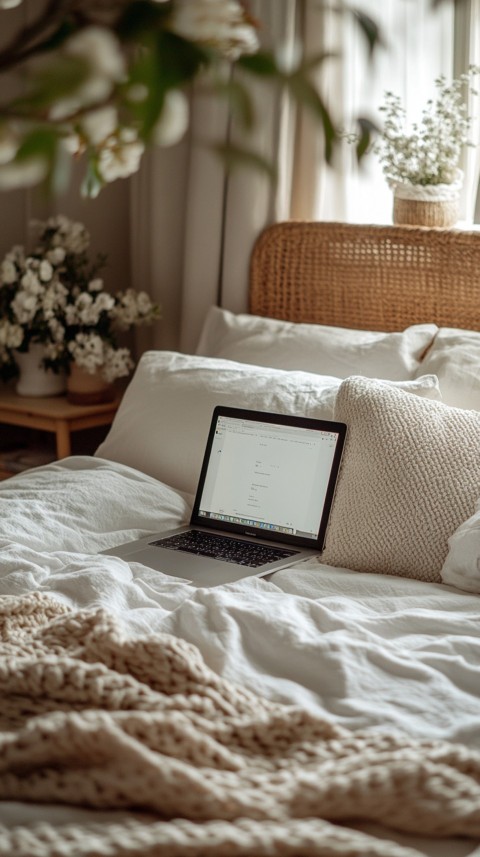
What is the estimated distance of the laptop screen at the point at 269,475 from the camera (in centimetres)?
189

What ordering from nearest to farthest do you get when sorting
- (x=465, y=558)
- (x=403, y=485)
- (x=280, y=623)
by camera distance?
(x=280, y=623)
(x=465, y=558)
(x=403, y=485)

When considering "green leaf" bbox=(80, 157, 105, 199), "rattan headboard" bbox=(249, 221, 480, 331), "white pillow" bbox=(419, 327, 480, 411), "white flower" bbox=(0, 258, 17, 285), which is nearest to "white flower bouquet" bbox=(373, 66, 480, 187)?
"rattan headboard" bbox=(249, 221, 480, 331)

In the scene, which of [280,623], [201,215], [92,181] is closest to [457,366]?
[280,623]

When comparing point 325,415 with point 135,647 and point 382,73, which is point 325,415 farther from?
point 382,73

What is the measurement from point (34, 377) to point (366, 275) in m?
1.01

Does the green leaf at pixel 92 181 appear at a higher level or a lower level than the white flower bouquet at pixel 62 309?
higher

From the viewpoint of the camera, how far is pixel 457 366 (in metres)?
2.10

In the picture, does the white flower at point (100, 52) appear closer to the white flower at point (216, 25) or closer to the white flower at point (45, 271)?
the white flower at point (216, 25)

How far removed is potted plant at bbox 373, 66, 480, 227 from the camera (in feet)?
8.12

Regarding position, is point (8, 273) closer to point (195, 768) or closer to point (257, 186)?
point (257, 186)

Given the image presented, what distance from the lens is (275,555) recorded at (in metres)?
1.84

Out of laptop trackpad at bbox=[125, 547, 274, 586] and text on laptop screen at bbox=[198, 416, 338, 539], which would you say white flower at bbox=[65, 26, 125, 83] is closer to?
laptop trackpad at bbox=[125, 547, 274, 586]

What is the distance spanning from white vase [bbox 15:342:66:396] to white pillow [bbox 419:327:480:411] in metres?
1.18

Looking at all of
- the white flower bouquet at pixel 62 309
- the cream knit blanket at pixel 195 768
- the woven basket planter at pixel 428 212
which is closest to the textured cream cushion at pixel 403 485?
the cream knit blanket at pixel 195 768
